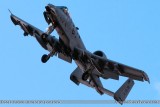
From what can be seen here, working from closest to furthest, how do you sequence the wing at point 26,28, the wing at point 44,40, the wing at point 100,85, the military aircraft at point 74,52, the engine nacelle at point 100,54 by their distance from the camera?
the military aircraft at point 74,52, the wing at point 44,40, the engine nacelle at point 100,54, the wing at point 100,85, the wing at point 26,28

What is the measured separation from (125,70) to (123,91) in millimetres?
5359

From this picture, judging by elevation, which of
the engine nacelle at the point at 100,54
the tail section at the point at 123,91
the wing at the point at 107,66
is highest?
the engine nacelle at the point at 100,54

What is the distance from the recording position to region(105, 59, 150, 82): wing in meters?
59.1

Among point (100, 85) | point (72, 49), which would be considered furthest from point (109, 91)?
point (72, 49)

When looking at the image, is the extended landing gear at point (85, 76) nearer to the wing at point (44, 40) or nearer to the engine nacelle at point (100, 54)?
the wing at point (44, 40)

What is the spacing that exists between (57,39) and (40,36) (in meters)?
2.04

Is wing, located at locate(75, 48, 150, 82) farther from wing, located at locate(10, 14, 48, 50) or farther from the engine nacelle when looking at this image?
wing, located at locate(10, 14, 48, 50)

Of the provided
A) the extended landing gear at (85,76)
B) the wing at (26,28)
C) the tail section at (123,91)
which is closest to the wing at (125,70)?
the extended landing gear at (85,76)

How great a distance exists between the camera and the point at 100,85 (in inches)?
2648

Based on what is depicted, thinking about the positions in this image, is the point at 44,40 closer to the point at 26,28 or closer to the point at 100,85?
the point at 26,28

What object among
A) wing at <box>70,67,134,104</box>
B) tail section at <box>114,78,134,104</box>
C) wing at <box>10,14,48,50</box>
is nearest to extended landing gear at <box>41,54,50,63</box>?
wing at <box>10,14,48,50</box>

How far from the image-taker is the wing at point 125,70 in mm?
59066

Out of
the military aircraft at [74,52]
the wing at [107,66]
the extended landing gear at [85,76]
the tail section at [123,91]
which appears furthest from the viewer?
the tail section at [123,91]

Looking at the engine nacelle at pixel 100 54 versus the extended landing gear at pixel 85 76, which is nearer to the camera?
the extended landing gear at pixel 85 76
